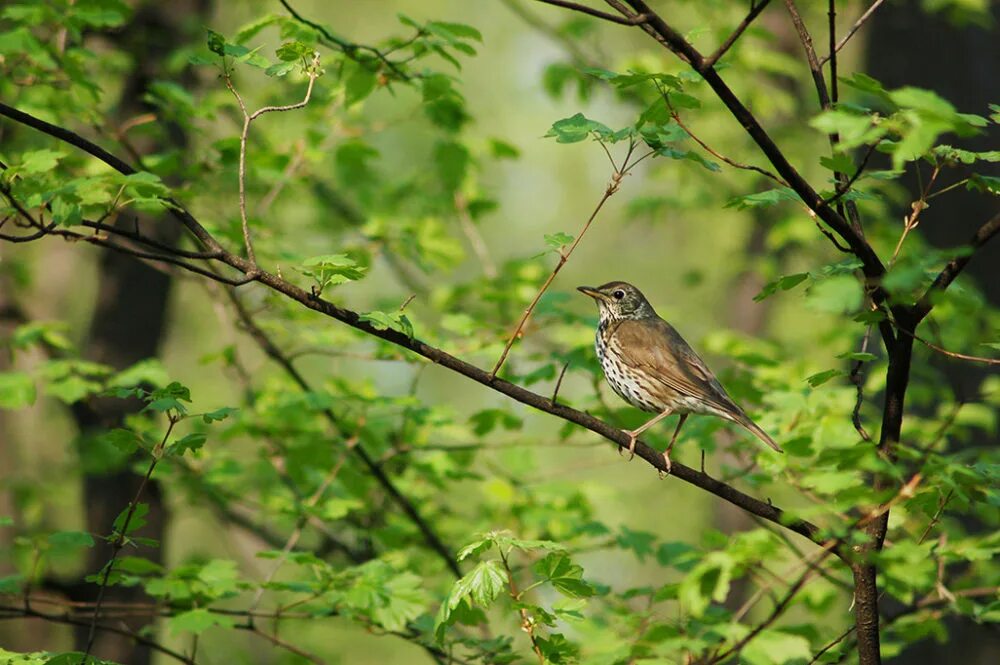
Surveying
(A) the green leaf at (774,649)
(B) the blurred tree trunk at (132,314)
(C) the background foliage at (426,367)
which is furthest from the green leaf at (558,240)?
(B) the blurred tree trunk at (132,314)

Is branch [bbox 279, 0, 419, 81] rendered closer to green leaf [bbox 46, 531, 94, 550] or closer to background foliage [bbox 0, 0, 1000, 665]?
background foliage [bbox 0, 0, 1000, 665]

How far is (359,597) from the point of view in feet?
13.3

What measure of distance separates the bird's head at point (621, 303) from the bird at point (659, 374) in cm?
15

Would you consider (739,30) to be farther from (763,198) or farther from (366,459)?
(366,459)

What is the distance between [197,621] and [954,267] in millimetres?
3020

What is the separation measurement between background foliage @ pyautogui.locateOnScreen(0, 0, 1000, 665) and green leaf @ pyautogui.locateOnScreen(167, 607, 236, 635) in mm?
23

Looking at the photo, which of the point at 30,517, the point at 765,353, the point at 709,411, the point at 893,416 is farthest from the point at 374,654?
the point at 893,416

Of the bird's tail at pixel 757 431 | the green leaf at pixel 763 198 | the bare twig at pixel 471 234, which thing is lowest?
the bird's tail at pixel 757 431

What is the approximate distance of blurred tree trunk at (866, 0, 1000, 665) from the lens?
7605 millimetres

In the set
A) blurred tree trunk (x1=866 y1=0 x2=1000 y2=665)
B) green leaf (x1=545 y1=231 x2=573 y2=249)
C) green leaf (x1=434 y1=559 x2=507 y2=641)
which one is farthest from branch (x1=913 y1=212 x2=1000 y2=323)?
blurred tree trunk (x1=866 y1=0 x2=1000 y2=665)

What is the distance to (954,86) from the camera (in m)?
8.16

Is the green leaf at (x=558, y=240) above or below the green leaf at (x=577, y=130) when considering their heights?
below

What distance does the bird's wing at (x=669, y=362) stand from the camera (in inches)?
195

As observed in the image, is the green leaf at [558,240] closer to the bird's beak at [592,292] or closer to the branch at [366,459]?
the bird's beak at [592,292]
